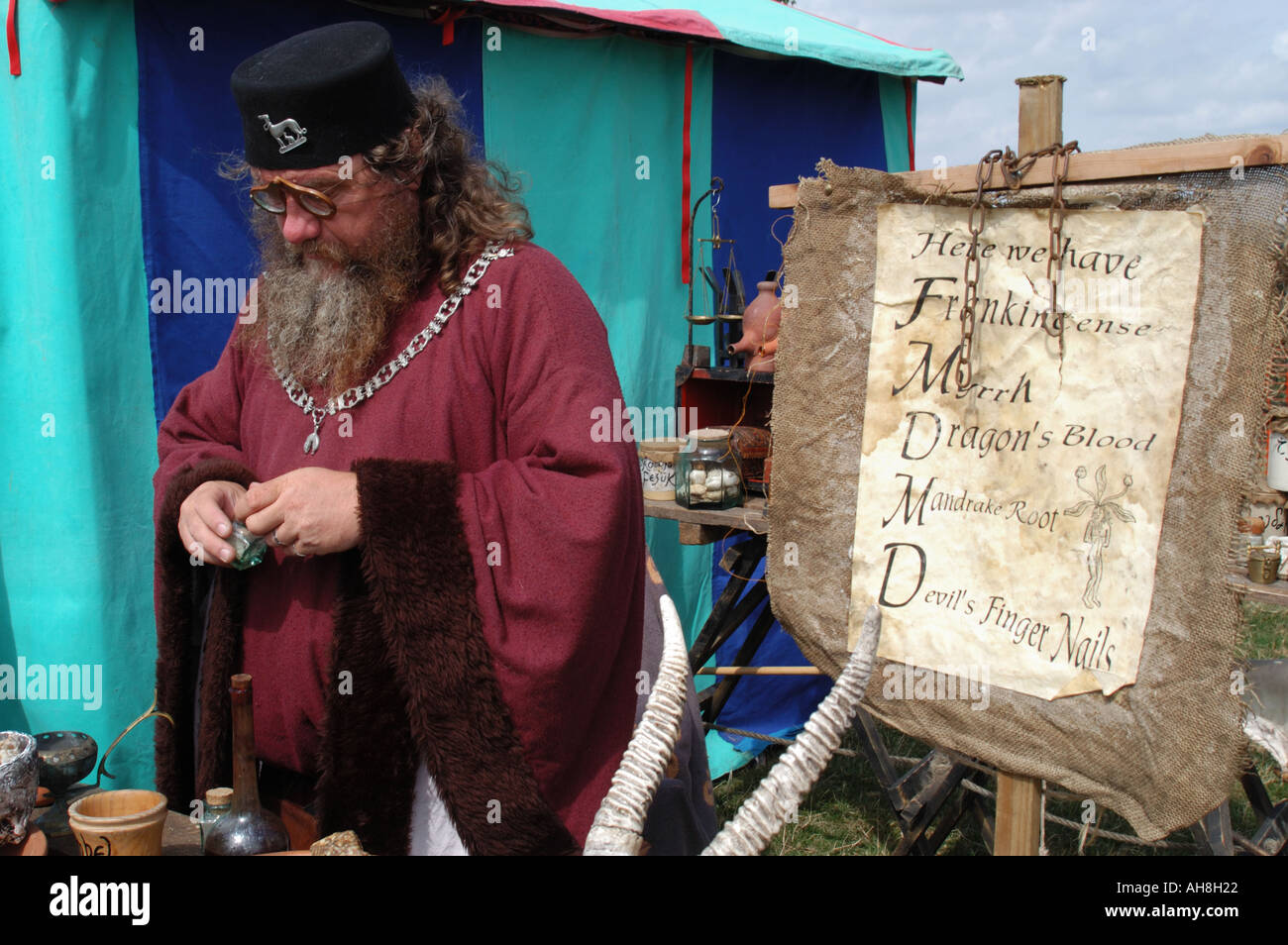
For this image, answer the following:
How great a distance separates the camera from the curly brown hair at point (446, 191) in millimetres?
1964

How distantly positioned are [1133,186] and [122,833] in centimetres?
203

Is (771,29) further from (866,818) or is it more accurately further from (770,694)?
(866,818)

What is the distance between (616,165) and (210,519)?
2453mm

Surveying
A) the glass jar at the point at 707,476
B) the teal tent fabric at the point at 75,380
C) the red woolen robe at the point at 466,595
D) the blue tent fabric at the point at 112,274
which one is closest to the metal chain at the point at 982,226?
the red woolen robe at the point at 466,595

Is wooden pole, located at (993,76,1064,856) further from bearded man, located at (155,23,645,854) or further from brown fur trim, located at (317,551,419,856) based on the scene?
brown fur trim, located at (317,551,419,856)

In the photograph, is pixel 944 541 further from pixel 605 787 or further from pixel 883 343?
pixel 605 787

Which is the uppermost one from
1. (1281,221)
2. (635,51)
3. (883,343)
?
(635,51)

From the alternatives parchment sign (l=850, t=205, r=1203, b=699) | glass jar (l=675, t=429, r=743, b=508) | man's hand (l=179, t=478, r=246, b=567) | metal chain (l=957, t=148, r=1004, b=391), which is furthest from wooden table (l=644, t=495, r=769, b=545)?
man's hand (l=179, t=478, r=246, b=567)

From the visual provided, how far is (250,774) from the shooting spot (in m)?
1.68

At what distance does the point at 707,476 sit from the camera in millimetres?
3094

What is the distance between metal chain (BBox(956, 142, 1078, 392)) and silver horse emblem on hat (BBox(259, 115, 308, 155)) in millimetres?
1321

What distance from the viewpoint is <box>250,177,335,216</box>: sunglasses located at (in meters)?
1.87

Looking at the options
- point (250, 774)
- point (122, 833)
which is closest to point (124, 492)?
point (250, 774)

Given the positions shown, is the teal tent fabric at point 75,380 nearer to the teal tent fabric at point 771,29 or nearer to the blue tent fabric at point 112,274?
the blue tent fabric at point 112,274
